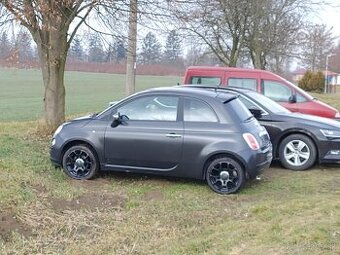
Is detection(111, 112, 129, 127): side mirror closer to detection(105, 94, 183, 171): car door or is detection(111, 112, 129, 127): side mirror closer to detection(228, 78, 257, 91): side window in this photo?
detection(105, 94, 183, 171): car door

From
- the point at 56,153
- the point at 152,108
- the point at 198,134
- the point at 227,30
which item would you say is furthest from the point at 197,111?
the point at 227,30

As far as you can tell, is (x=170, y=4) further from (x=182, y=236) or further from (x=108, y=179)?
(x=182, y=236)

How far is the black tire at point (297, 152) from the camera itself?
9.02m

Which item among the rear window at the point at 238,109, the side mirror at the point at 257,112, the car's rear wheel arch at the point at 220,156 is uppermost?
the rear window at the point at 238,109

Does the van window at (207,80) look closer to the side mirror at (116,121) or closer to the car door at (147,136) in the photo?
the car door at (147,136)

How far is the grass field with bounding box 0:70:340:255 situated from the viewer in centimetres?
497

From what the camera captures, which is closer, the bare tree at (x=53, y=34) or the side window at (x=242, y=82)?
the bare tree at (x=53, y=34)

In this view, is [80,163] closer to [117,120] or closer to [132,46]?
[117,120]

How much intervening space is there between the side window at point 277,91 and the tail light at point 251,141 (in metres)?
5.00

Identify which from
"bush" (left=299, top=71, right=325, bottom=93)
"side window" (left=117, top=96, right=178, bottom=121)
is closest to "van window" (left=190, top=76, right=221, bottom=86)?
"side window" (left=117, top=96, right=178, bottom=121)

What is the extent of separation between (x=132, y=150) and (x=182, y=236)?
2.40 m

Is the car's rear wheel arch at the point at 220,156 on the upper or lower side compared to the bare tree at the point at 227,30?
lower

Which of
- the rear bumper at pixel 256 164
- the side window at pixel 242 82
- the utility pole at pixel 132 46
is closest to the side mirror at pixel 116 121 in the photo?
the rear bumper at pixel 256 164

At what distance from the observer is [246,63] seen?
31.9 meters
